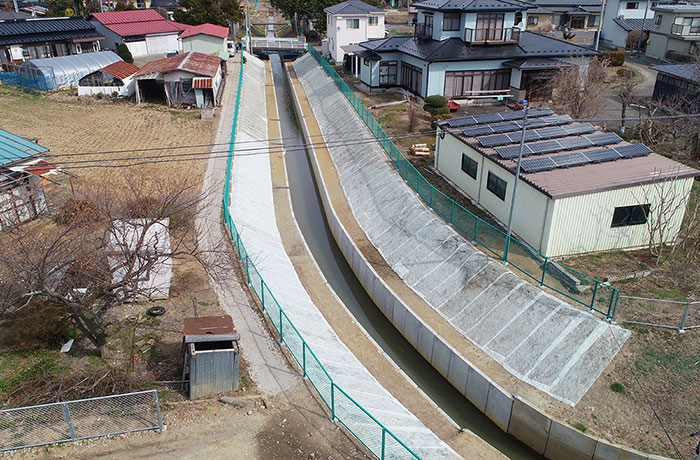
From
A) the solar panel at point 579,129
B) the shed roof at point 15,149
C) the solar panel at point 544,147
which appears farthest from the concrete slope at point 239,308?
the solar panel at point 579,129

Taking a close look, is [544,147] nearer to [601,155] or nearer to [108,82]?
[601,155]

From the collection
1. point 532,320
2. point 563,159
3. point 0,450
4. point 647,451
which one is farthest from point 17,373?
point 563,159

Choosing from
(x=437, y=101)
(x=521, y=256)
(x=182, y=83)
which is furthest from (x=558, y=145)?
(x=182, y=83)

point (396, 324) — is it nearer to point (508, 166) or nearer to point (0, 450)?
point (508, 166)

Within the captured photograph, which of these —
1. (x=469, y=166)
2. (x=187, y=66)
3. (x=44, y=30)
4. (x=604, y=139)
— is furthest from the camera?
(x=44, y=30)

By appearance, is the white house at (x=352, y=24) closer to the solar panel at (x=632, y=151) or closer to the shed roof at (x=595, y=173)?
the shed roof at (x=595, y=173)

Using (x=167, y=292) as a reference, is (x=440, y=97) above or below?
above
